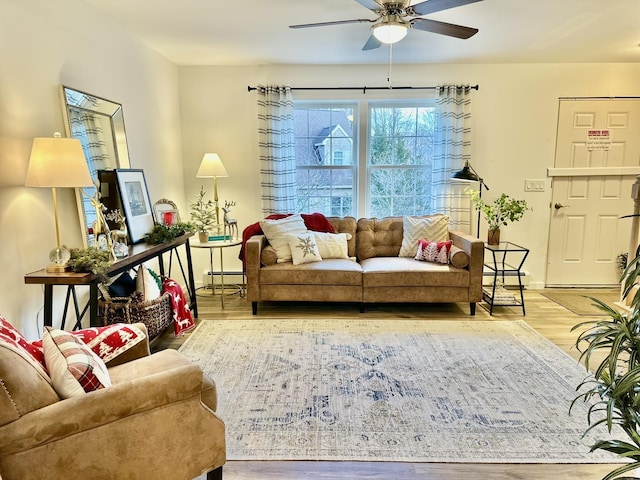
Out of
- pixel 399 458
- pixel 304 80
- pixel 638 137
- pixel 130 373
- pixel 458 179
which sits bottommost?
pixel 399 458

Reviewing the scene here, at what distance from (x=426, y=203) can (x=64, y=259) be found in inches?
143

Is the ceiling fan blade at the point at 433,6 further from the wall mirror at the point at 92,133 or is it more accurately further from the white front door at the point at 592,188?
the white front door at the point at 592,188

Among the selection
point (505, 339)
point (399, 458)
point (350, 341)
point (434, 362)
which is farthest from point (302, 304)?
point (399, 458)

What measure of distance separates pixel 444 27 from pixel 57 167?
2404mm

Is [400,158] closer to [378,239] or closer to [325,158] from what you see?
[325,158]

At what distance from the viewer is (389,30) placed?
2459 millimetres

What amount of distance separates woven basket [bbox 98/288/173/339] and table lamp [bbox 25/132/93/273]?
60 centimetres

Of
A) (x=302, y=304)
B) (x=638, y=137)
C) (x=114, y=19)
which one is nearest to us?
(x=114, y=19)

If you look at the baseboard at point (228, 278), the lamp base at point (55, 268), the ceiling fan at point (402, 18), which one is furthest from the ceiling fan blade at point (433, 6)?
the baseboard at point (228, 278)

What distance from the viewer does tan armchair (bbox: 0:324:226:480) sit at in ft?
3.96

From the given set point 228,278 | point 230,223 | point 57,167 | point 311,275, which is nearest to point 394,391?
point 311,275

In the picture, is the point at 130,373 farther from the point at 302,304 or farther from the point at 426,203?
the point at 426,203

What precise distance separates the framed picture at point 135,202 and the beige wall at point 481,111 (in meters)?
1.39

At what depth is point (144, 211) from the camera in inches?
126
